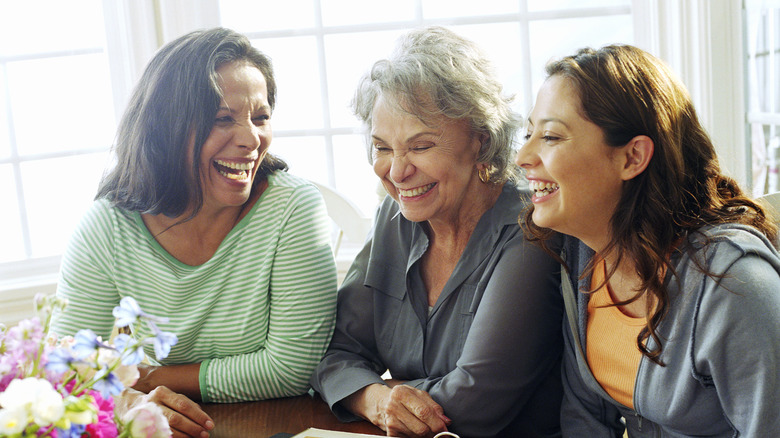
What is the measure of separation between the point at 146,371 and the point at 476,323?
708mm

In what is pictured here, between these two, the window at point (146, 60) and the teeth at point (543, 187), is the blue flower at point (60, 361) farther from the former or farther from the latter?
the window at point (146, 60)

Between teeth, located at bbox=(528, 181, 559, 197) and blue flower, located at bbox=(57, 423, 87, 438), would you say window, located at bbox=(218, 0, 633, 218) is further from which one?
blue flower, located at bbox=(57, 423, 87, 438)

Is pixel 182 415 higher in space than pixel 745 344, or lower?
lower

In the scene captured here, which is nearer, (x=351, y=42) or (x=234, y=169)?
(x=234, y=169)

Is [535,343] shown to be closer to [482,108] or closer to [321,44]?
[482,108]

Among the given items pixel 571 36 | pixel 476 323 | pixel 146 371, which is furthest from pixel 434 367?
pixel 571 36

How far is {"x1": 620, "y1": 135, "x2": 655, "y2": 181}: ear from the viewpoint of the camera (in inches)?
47.4

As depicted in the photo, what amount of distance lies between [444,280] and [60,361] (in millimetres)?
928

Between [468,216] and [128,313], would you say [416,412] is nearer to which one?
[468,216]

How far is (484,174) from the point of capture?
1562 millimetres

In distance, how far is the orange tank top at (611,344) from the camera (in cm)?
125

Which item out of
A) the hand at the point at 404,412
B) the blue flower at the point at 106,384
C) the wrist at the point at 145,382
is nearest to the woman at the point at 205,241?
the wrist at the point at 145,382

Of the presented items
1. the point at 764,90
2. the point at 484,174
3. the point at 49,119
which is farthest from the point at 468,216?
the point at 49,119

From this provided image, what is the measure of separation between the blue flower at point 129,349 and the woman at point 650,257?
77 centimetres
